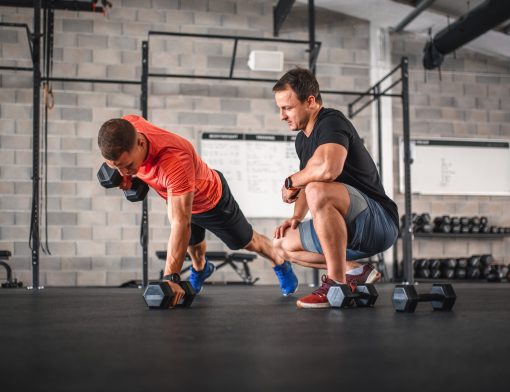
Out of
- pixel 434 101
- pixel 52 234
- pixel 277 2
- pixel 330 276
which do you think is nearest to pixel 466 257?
pixel 434 101

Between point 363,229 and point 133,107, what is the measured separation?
447cm

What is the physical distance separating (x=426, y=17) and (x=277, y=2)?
1725 mm

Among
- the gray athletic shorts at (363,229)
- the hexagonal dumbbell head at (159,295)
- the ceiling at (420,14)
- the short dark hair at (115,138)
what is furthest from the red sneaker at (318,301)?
the ceiling at (420,14)

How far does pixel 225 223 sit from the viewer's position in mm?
3158

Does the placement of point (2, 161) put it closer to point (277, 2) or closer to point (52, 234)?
point (52, 234)

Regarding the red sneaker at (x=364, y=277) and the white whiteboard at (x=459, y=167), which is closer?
the red sneaker at (x=364, y=277)

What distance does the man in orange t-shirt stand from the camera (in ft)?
7.07

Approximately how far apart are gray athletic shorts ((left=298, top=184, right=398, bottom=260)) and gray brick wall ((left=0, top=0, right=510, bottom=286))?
387cm

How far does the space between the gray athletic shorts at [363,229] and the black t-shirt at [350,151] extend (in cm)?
5

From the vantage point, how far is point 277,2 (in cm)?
680

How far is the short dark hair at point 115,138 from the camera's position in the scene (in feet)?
6.95

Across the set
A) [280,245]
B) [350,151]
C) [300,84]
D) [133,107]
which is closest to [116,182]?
[280,245]

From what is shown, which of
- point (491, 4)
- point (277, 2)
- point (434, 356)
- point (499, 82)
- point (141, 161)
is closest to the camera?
point (434, 356)

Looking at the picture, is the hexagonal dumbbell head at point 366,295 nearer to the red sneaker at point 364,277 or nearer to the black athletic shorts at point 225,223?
the red sneaker at point 364,277
